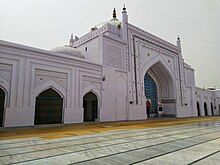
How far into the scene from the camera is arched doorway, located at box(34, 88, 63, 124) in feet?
28.1

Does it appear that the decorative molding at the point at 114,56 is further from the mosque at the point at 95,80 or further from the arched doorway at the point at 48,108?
the arched doorway at the point at 48,108

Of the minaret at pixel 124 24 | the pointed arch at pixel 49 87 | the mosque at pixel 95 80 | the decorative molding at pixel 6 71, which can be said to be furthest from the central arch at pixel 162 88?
the decorative molding at pixel 6 71

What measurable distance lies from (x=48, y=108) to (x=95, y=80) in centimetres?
297

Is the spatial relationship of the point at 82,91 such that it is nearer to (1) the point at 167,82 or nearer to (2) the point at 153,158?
(2) the point at 153,158

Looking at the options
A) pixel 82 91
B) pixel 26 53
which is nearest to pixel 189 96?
pixel 82 91

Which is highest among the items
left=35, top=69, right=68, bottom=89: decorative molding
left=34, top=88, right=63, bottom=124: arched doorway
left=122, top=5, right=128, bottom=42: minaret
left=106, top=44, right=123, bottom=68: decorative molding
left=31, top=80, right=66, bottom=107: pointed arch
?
left=122, top=5, right=128, bottom=42: minaret

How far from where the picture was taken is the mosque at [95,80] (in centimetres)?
722

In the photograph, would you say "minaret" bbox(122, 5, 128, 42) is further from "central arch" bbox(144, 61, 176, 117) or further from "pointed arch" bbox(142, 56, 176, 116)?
"central arch" bbox(144, 61, 176, 117)

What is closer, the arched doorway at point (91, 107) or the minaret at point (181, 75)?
the arched doorway at point (91, 107)

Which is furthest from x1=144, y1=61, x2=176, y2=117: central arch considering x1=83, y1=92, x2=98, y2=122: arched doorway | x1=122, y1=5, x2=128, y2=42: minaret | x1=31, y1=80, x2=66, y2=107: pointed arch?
x1=31, y1=80, x2=66, y2=107: pointed arch

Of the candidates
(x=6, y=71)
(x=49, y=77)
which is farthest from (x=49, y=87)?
(x=6, y=71)

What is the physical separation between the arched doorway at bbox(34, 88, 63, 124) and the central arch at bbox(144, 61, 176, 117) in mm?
10073

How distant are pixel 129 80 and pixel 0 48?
7.76 m

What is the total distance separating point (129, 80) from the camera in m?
12.0
